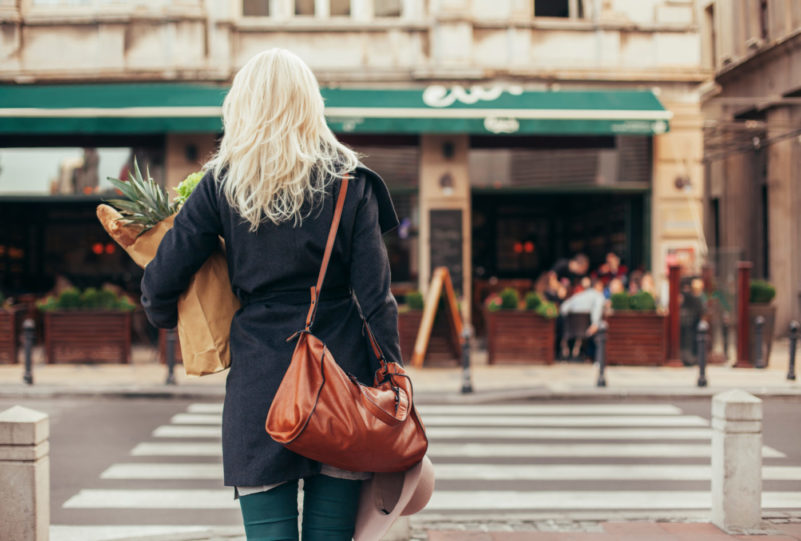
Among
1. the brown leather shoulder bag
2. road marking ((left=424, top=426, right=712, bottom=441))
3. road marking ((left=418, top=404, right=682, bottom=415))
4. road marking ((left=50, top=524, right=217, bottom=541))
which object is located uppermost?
the brown leather shoulder bag

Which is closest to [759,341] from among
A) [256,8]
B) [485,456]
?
[485,456]

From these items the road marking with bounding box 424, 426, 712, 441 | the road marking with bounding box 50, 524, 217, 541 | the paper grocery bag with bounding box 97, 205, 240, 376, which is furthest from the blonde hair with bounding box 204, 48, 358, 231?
the road marking with bounding box 424, 426, 712, 441

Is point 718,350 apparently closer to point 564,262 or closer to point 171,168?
point 564,262

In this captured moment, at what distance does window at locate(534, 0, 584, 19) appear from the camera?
16.9 metres

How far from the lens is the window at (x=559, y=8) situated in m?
16.9

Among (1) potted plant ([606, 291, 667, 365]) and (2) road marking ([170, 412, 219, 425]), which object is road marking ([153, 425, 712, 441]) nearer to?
(2) road marking ([170, 412, 219, 425])

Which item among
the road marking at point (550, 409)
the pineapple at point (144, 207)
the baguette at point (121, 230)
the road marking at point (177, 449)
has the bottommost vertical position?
the road marking at point (550, 409)

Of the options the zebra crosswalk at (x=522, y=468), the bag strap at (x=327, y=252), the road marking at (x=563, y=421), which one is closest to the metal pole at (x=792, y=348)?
the zebra crosswalk at (x=522, y=468)

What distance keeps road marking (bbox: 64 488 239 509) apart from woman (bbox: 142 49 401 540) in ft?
12.1

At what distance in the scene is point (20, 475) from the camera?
409 centimetres

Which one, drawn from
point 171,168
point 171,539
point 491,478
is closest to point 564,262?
point 171,168

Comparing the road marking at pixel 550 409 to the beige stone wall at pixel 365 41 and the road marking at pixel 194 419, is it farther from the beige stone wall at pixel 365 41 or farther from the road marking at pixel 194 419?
the beige stone wall at pixel 365 41

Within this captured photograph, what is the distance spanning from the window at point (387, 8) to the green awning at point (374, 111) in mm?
1809

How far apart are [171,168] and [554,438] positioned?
1066 centimetres
